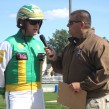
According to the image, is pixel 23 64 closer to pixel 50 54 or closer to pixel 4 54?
pixel 4 54

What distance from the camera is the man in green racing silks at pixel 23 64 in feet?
18.7

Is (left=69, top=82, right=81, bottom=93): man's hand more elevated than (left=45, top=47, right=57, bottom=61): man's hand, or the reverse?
(left=45, top=47, right=57, bottom=61): man's hand

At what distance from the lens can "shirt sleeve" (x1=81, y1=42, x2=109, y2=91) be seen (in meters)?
5.34

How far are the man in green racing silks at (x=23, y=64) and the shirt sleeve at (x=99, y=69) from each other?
766 millimetres

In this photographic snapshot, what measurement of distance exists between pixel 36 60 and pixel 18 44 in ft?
1.15

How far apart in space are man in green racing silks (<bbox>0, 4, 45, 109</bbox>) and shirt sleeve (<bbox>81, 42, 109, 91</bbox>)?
77 centimetres

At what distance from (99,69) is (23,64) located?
1043mm

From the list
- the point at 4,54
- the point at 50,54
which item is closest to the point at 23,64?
the point at 4,54

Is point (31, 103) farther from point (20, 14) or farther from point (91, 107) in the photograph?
point (20, 14)

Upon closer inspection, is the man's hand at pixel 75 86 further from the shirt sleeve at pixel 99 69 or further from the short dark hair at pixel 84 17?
the short dark hair at pixel 84 17

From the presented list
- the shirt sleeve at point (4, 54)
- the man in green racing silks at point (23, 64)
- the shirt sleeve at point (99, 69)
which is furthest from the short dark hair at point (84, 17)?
the shirt sleeve at point (4, 54)

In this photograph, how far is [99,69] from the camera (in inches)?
212

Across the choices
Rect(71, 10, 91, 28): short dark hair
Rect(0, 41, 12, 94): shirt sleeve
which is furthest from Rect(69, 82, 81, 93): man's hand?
Rect(0, 41, 12, 94): shirt sleeve

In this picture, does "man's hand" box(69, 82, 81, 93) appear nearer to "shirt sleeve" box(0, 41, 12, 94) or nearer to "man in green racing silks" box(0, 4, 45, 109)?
"man in green racing silks" box(0, 4, 45, 109)
